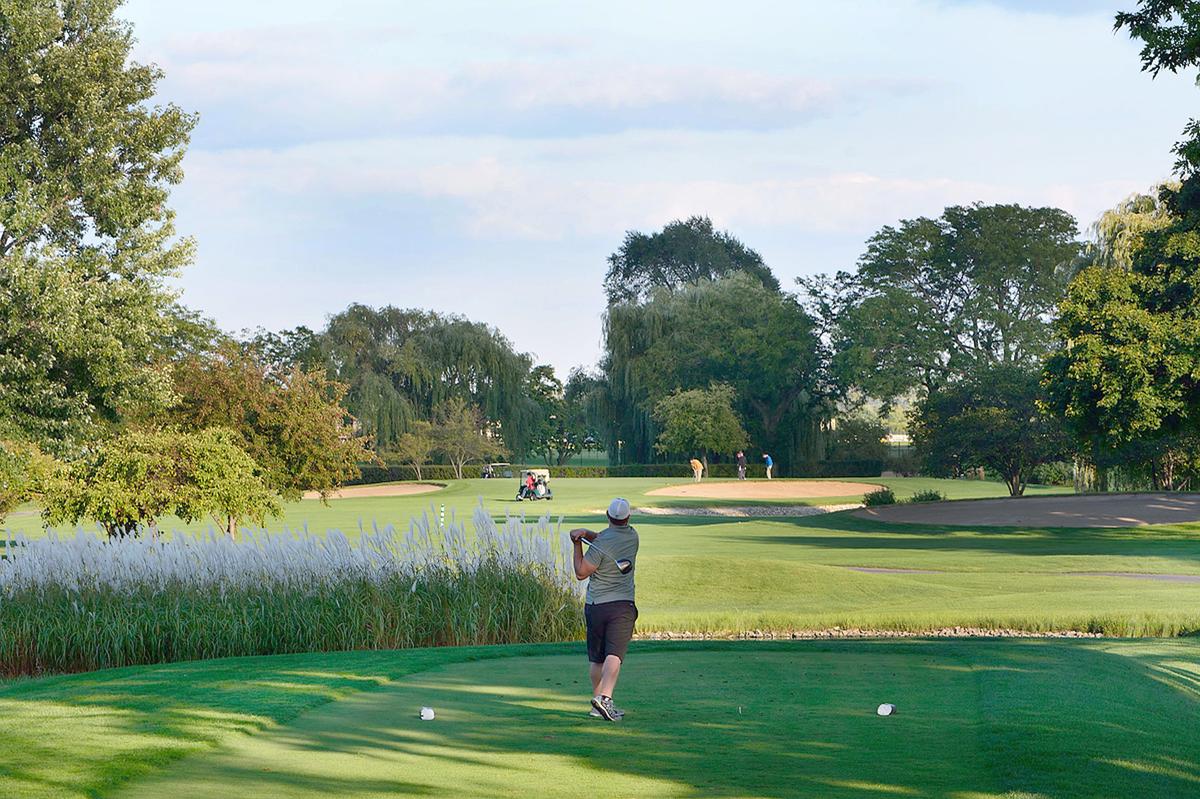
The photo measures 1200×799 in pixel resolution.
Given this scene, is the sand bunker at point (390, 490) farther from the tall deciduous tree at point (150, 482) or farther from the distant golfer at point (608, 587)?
the distant golfer at point (608, 587)

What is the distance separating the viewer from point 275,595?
1439 cm

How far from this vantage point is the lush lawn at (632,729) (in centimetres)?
622

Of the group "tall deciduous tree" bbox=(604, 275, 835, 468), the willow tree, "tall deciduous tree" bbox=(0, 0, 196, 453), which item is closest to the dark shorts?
"tall deciduous tree" bbox=(0, 0, 196, 453)

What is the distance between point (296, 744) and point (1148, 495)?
132ft

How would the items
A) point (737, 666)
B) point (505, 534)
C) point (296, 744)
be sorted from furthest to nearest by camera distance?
1. point (505, 534)
2. point (737, 666)
3. point (296, 744)

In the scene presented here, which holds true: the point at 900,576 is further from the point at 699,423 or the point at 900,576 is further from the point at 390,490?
the point at 699,423

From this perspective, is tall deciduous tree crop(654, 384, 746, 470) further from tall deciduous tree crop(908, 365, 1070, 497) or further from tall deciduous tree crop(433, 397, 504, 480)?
tall deciduous tree crop(908, 365, 1070, 497)

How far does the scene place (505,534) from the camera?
615 inches

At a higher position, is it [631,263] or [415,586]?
[631,263]

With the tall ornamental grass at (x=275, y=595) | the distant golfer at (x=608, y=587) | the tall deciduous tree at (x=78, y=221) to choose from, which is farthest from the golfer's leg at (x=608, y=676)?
the tall deciduous tree at (x=78, y=221)

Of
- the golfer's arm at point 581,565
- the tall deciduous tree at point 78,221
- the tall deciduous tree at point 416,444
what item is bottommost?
the golfer's arm at point 581,565

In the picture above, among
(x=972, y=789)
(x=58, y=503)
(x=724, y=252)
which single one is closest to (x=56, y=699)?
(x=972, y=789)

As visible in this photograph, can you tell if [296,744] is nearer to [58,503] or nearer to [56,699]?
[56,699]

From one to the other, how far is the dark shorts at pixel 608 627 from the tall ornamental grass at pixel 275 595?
6.36 meters
